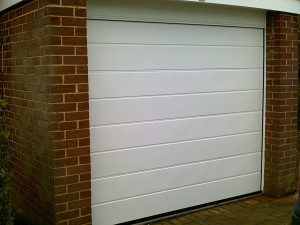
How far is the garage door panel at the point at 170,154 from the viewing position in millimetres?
4738

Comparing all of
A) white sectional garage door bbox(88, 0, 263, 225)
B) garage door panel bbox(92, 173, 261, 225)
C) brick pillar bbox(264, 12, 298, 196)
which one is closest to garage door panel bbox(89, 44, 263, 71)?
white sectional garage door bbox(88, 0, 263, 225)

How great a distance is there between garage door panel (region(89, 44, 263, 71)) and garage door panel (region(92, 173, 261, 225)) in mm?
1502

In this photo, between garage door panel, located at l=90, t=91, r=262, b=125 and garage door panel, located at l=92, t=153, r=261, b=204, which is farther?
garage door panel, located at l=92, t=153, r=261, b=204

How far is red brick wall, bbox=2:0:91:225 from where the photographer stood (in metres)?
Result: 4.04

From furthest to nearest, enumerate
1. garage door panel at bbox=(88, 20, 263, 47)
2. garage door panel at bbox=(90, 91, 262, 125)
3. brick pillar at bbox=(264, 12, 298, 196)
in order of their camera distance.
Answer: brick pillar at bbox=(264, 12, 298, 196), garage door panel at bbox=(90, 91, 262, 125), garage door panel at bbox=(88, 20, 263, 47)

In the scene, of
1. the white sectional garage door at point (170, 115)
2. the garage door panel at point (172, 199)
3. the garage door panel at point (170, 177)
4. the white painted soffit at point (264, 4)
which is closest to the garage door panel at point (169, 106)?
the white sectional garage door at point (170, 115)

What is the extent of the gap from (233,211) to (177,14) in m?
2.53

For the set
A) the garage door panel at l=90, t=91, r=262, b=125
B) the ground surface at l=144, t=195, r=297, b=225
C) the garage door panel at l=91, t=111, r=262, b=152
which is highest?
the garage door panel at l=90, t=91, r=262, b=125

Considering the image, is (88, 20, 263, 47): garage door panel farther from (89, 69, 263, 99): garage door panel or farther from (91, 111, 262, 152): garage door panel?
(91, 111, 262, 152): garage door panel

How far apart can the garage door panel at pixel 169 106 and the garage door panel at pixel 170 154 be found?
0.35 m

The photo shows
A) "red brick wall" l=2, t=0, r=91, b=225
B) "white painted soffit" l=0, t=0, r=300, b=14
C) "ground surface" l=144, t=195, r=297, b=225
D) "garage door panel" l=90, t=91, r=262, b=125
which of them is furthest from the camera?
"ground surface" l=144, t=195, r=297, b=225

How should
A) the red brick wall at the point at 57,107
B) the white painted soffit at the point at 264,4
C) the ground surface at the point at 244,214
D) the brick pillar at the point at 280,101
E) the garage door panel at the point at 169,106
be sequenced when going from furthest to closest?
the brick pillar at the point at 280,101 → the ground surface at the point at 244,214 → the white painted soffit at the point at 264,4 → the garage door panel at the point at 169,106 → the red brick wall at the point at 57,107

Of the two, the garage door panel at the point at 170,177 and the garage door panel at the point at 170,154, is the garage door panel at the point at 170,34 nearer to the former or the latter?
the garage door panel at the point at 170,154

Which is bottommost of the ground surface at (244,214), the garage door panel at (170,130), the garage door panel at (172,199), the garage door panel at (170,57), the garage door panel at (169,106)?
the ground surface at (244,214)
